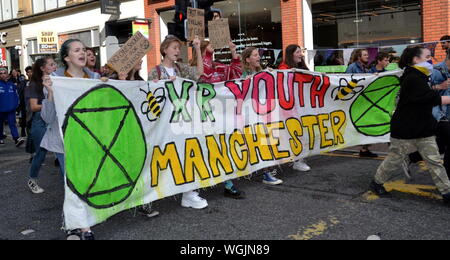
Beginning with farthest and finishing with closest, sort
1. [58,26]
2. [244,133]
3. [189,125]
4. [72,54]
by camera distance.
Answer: [58,26] < [244,133] < [189,125] < [72,54]

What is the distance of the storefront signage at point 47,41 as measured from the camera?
66.4 ft

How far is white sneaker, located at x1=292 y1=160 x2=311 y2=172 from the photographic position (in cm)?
651

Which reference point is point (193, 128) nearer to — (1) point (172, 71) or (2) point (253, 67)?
(1) point (172, 71)

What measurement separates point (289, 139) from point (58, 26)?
19.2 metres

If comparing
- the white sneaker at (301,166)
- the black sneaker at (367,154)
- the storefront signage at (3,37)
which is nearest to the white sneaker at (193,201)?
the white sneaker at (301,166)

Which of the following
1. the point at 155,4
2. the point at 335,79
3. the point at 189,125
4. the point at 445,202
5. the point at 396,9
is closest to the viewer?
the point at 445,202

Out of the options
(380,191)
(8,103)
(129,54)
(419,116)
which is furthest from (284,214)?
(8,103)

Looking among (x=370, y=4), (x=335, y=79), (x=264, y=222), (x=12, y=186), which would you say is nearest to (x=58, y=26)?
(x=370, y=4)

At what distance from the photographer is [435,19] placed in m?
11.2

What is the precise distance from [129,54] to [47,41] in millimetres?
17671

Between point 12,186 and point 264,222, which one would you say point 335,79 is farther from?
point 12,186

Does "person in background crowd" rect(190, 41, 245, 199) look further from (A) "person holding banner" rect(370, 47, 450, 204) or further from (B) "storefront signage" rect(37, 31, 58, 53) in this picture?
(B) "storefront signage" rect(37, 31, 58, 53)

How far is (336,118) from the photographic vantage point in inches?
256
